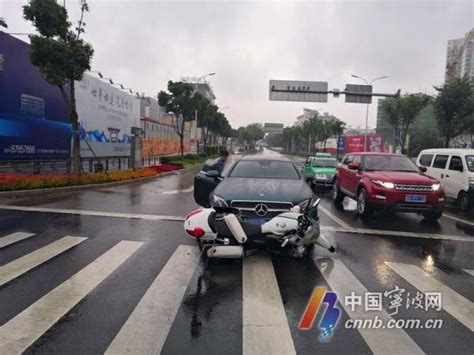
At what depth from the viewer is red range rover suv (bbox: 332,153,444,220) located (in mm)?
9016

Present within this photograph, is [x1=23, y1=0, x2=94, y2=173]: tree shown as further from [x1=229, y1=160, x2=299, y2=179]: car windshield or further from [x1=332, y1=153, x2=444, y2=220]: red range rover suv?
[x1=332, y1=153, x2=444, y2=220]: red range rover suv

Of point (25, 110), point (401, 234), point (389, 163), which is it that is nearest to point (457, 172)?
point (389, 163)

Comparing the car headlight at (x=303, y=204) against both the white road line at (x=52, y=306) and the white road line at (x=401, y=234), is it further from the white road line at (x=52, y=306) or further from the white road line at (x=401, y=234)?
the white road line at (x=52, y=306)

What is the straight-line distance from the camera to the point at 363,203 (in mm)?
9992

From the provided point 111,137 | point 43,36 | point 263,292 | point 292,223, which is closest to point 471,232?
point 292,223

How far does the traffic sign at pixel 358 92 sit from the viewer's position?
108 ft

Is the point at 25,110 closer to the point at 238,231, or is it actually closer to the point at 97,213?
the point at 97,213

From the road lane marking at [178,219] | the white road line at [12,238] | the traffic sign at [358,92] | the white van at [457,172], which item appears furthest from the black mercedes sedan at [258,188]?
the traffic sign at [358,92]

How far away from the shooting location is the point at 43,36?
14156 mm

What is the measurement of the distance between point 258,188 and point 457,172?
9128 millimetres

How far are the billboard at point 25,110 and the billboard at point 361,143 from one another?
120 ft

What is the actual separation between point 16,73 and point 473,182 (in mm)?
16335

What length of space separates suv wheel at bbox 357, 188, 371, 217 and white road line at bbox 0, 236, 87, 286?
22.1 feet

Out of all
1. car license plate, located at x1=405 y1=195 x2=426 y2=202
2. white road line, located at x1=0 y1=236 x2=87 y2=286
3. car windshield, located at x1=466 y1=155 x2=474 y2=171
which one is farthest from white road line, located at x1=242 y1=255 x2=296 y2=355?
car windshield, located at x1=466 y1=155 x2=474 y2=171
